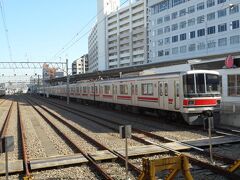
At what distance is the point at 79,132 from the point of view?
17984mm

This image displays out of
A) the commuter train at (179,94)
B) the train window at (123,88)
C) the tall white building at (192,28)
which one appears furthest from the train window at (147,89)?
the tall white building at (192,28)

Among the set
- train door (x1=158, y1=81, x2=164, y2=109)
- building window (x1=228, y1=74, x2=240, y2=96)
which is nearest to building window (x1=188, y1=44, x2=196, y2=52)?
building window (x1=228, y1=74, x2=240, y2=96)

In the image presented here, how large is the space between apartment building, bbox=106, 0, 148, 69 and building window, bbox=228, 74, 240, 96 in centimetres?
9285

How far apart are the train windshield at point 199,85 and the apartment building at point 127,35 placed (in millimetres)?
102061

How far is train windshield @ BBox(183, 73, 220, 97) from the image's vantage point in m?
18.4

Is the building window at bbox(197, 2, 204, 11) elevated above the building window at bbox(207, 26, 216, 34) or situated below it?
above

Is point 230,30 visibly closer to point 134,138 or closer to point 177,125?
point 177,125

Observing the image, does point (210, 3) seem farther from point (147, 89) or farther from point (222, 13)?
point (147, 89)

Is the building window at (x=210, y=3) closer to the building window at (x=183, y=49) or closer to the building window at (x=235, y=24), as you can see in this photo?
the building window at (x=235, y=24)

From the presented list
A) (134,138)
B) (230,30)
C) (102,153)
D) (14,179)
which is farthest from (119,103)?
(230,30)

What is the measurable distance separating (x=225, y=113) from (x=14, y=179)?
45.6 feet

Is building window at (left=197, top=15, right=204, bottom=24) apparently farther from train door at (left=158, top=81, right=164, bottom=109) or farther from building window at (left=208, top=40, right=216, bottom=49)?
train door at (left=158, top=81, right=164, bottom=109)

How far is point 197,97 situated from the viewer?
60.1 ft

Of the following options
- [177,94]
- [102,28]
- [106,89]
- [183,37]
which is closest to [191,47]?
[183,37]
